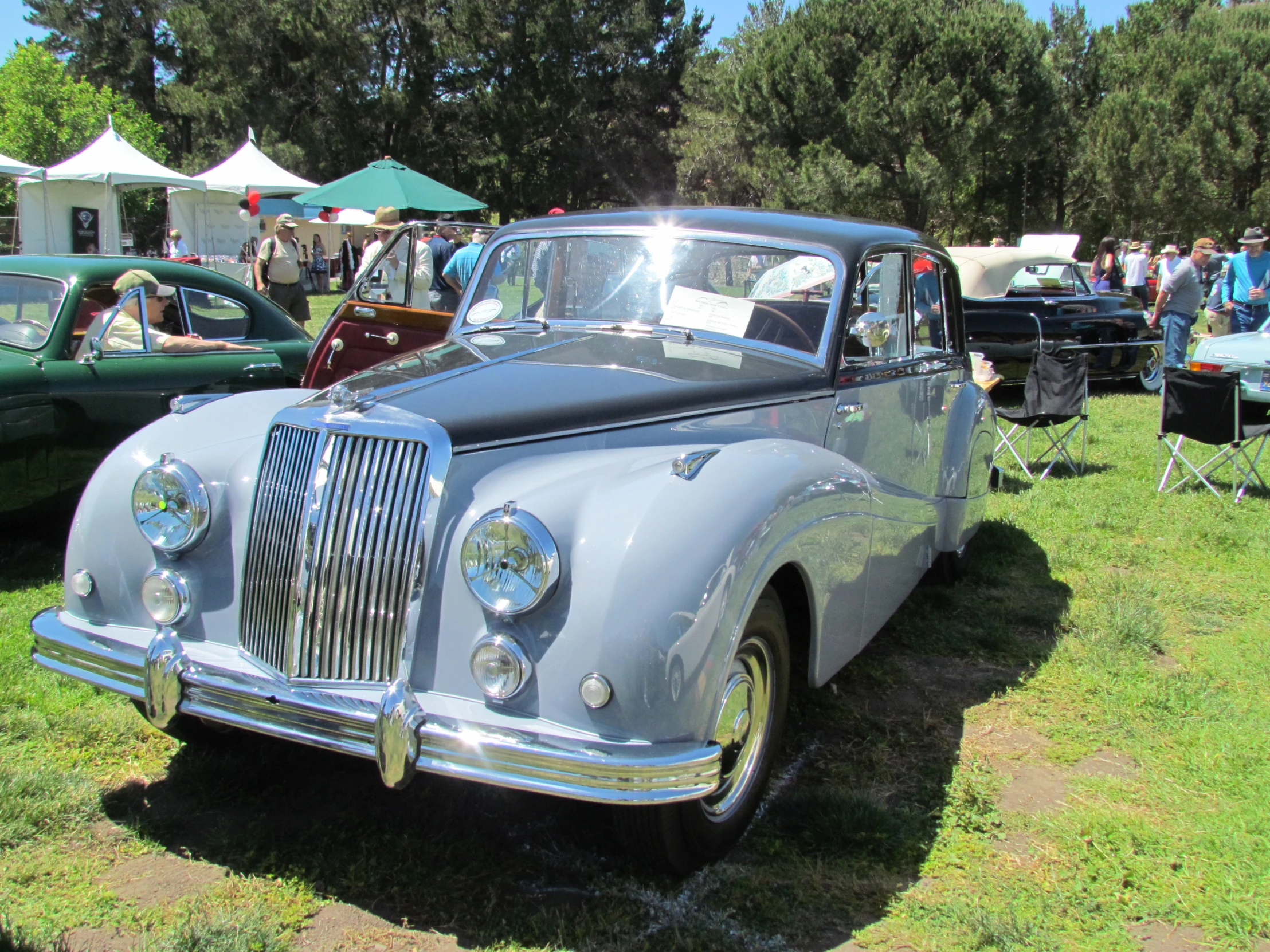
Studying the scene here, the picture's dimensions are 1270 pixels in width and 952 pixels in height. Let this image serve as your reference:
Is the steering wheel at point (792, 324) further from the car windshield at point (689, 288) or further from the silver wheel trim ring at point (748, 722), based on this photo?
the silver wheel trim ring at point (748, 722)

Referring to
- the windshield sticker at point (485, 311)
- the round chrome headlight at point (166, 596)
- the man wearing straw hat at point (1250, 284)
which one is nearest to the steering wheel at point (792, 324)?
the windshield sticker at point (485, 311)

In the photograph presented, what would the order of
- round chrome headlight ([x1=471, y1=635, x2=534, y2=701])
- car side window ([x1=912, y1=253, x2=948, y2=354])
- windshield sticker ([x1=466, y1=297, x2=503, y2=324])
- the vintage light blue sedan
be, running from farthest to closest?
the vintage light blue sedan, car side window ([x1=912, y1=253, x2=948, y2=354]), windshield sticker ([x1=466, y1=297, x2=503, y2=324]), round chrome headlight ([x1=471, y1=635, x2=534, y2=701])

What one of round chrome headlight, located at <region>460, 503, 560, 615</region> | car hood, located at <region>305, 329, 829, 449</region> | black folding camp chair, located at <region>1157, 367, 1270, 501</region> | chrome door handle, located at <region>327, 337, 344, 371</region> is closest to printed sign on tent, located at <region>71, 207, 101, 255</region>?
chrome door handle, located at <region>327, 337, 344, 371</region>

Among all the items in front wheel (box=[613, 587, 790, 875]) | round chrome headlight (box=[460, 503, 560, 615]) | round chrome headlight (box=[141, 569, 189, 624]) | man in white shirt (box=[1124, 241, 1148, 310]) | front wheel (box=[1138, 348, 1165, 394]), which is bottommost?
front wheel (box=[613, 587, 790, 875])

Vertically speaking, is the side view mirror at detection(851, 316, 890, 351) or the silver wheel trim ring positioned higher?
the side view mirror at detection(851, 316, 890, 351)

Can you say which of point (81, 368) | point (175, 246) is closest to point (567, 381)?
point (81, 368)

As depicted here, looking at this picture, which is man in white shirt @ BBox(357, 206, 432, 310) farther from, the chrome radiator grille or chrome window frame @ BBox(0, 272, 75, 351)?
the chrome radiator grille

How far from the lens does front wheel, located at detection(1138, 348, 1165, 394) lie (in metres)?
12.0

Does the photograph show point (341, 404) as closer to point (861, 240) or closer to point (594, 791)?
point (594, 791)

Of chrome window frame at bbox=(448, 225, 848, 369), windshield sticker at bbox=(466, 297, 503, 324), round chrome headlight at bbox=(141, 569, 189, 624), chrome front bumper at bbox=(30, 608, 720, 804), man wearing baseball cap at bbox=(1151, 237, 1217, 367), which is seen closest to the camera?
chrome front bumper at bbox=(30, 608, 720, 804)

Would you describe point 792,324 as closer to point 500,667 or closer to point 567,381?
point 567,381

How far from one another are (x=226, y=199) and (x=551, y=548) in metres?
24.2

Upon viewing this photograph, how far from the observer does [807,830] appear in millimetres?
3057

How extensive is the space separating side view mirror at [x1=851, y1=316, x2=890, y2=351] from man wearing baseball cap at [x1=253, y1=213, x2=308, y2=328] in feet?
26.0
